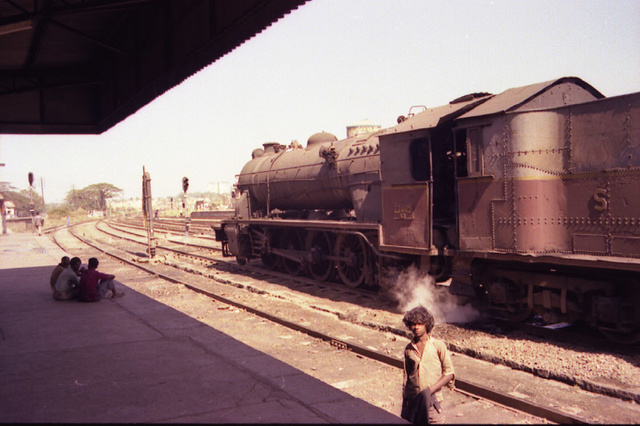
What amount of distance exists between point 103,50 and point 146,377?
8.82m

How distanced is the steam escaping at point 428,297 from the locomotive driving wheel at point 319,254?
2898 millimetres

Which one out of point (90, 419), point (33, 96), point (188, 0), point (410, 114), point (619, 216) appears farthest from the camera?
point (33, 96)

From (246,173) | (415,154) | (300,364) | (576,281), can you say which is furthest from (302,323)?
(246,173)

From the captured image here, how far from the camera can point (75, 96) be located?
13523 millimetres

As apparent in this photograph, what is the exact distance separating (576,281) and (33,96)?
13.2 meters

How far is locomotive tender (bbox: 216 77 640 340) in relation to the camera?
21.5 feet

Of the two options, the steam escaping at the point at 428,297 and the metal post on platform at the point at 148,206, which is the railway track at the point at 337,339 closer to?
the steam escaping at the point at 428,297

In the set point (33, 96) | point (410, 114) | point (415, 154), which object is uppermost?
point (33, 96)

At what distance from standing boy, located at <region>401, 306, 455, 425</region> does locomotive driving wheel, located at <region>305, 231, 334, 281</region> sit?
8.24 m

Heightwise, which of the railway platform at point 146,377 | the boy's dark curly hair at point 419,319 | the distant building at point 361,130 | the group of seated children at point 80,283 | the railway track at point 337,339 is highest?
the distant building at point 361,130

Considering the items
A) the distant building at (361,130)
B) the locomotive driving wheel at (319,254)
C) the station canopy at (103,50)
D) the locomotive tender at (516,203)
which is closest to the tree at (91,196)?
the distant building at (361,130)

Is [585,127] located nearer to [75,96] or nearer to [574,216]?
[574,216]

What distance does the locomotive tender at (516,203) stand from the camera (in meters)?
6.56

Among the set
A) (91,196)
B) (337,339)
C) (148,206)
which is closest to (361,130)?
(148,206)
